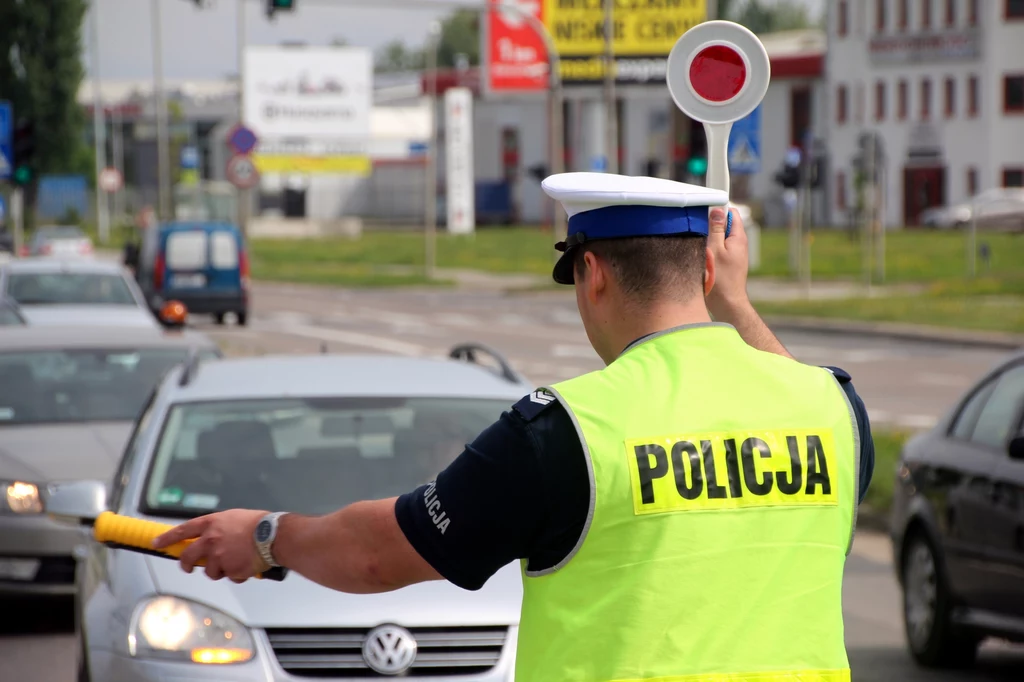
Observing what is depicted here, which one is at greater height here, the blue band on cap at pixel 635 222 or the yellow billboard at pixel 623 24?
the yellow billboard at pixel 623 24

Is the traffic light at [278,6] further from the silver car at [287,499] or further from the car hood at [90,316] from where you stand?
the silver car at [287,499]

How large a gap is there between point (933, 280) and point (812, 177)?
223 inches

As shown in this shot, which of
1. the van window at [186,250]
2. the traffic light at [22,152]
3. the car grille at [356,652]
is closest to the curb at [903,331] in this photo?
the van window at [186,250]

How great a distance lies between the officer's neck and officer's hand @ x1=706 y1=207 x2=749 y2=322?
0.90 feet

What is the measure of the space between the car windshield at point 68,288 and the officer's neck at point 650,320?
1725cm

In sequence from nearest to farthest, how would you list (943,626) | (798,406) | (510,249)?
(798,406) → (943,626) → (510,249)

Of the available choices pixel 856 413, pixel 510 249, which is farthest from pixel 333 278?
pixel 856 413

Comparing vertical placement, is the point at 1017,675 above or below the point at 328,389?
below

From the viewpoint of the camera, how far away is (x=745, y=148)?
27.3 m

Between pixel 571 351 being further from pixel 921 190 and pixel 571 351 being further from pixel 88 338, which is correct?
pixel 921 190

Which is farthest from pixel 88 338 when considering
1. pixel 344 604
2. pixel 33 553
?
pixel 344 604

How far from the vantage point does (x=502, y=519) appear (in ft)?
7.75

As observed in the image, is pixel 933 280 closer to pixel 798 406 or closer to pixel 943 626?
pixel 943 626

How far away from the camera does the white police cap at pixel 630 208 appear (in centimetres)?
248
